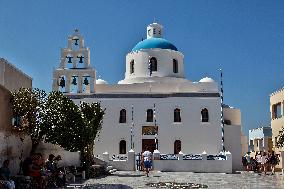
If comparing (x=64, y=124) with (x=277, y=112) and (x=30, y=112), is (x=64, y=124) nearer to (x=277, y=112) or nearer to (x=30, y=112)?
(x=30, y=112)

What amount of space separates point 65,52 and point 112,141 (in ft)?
26.7

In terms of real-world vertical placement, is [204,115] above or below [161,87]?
below

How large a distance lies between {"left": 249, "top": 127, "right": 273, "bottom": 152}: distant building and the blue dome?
1297 centimetres

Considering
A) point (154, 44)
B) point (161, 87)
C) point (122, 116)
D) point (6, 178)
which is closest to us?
point (6, 178)

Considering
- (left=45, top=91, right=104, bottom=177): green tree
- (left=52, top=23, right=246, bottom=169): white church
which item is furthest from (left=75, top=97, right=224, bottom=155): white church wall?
(left=45, top=91, right=104, bottom=177): green tree

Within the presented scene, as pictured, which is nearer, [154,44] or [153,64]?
[153,64]

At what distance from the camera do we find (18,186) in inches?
A: 501

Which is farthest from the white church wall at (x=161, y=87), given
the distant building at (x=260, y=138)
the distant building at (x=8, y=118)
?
the distant building at (x=8, y=118)

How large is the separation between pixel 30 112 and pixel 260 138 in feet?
106

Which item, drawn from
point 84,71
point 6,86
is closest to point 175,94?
point 84,71

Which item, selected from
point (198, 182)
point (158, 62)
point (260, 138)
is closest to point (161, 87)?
point (158, 62)

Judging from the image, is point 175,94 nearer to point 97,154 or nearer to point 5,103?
point 97,154

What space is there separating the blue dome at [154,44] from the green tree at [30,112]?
21.4m

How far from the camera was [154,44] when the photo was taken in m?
37.9
